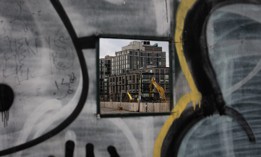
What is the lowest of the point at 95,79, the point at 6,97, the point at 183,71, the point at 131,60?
the point at 6,97

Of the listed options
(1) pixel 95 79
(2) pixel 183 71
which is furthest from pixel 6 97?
(2) pixel 183 71

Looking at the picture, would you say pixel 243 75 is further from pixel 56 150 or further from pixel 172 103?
pixel 56 150

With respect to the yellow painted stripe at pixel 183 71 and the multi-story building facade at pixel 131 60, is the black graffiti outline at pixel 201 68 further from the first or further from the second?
the multi-story building facade at pixel 131 60

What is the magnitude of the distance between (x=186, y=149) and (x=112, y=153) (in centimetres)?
102

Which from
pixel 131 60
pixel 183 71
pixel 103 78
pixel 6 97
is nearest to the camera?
pixel 6 97

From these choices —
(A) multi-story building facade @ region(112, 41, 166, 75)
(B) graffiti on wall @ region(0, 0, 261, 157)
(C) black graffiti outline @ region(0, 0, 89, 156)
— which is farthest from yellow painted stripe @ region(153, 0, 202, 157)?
(A) multi-story building facade @ region(112, 41, 166, 75)

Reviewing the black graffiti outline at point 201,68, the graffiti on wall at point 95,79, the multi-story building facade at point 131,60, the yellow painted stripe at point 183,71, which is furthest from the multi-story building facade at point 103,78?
the multi-story building facade at point 131,60

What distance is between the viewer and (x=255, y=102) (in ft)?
17.0

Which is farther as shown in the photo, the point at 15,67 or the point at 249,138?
the point at 249,138

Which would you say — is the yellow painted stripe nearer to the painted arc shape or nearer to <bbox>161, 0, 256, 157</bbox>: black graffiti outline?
<bbox>161, 0, 256, 157</bbox>: black graffiti outline

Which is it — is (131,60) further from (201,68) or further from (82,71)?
(82,71)

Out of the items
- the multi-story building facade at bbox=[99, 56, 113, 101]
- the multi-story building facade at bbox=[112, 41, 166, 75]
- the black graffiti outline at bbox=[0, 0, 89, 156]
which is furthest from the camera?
the multi-story building facade at bbox=[112, 41, 166, 75]

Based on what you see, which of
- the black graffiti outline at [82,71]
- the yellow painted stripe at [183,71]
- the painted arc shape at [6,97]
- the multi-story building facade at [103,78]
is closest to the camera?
the painted arc shape at [6,97]

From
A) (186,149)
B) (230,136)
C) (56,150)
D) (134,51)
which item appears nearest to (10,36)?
(56,150)
